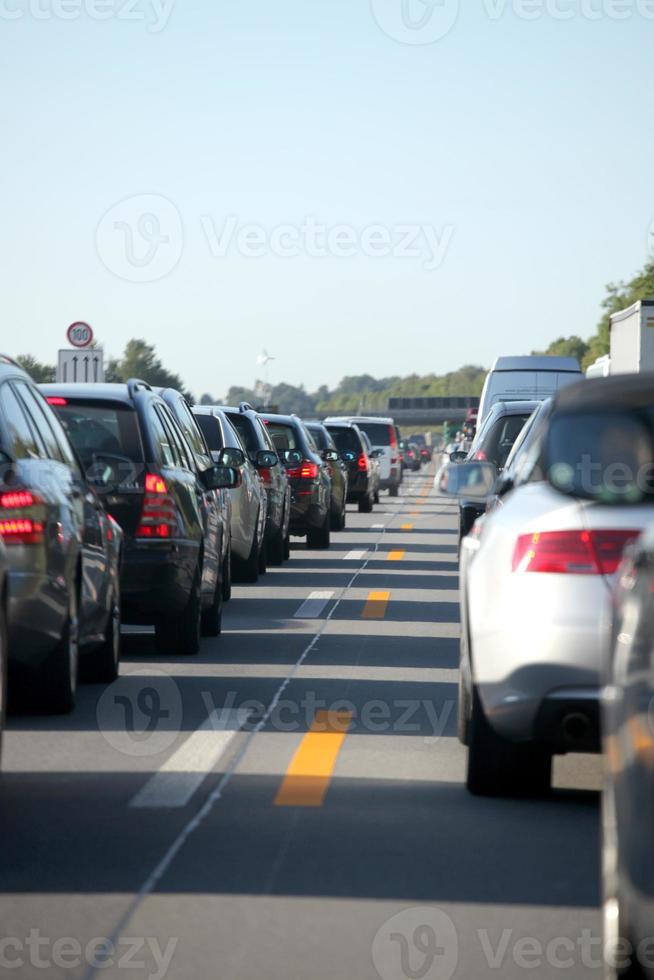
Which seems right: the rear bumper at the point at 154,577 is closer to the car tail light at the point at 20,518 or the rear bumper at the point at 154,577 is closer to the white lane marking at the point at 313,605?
the white lane marking at the point at 313,605

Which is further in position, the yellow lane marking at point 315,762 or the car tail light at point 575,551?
the yellow lane marking at point 315,762

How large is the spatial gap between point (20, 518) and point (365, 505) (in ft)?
98.9

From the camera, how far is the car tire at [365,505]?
3764cm

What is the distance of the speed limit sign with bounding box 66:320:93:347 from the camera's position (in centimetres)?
3269

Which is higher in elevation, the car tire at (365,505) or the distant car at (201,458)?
the distant car at (201,458)

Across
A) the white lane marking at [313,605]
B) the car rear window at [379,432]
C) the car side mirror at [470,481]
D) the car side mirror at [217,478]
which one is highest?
the car rear window at [379,432]

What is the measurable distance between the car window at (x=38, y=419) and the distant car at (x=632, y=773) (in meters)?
4.76

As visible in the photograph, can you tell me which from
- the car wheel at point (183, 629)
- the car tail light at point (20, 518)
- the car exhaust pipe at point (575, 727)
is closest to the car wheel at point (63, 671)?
the car tail light at point (20, 518)

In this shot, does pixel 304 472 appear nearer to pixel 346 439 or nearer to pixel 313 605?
pixel 313 605

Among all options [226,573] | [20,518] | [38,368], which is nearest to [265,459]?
[226,573]

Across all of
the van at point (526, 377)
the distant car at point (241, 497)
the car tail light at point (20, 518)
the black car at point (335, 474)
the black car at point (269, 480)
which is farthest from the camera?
the van at point (526, 377)

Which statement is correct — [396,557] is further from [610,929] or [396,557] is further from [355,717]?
[610,929]

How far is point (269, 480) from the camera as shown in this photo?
20547 millimetres

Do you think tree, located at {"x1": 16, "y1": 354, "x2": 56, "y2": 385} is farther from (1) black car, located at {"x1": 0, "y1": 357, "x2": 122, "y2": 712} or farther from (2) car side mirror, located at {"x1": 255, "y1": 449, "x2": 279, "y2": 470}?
(1) black car, located at {"x1": 0, "y1": 357, "x2": 122, "y2": 712}
